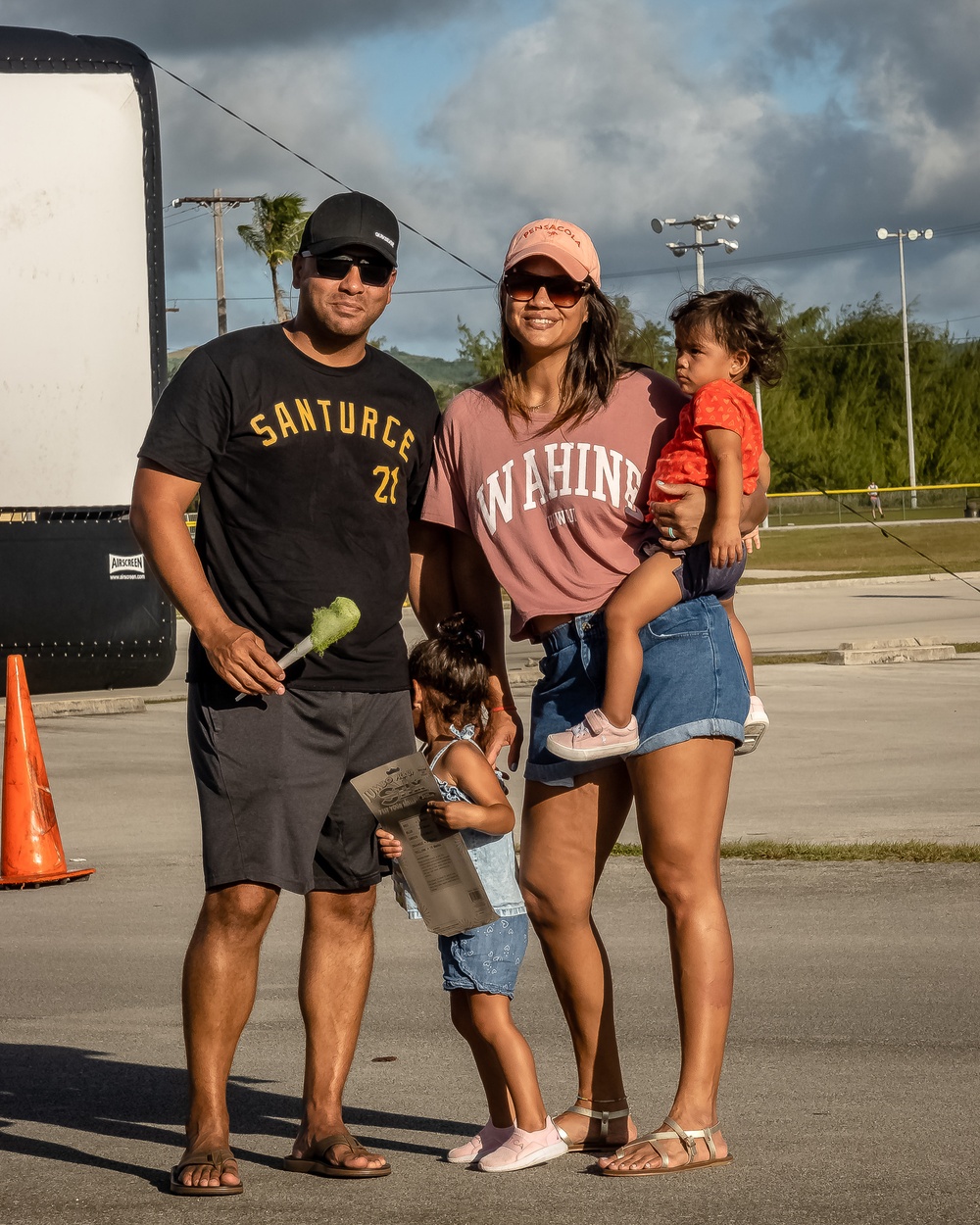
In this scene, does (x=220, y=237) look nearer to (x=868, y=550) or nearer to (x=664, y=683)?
(x=868, y=550)

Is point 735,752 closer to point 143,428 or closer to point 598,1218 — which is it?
point 598,1218

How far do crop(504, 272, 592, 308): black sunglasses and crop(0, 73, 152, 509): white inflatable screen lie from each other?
386 cm

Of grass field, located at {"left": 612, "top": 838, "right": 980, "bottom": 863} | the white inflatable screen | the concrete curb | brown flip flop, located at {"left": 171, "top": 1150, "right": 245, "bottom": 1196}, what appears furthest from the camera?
the concrete curb

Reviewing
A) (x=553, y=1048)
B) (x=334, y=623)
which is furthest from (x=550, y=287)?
(x=553, y=1048)

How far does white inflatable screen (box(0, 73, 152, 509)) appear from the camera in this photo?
24.5 ft

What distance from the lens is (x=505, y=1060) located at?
4.05m

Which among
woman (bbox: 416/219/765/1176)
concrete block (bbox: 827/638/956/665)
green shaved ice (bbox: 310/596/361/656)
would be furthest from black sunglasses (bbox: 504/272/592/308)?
concrete block (bbox: 827/638/956/665)

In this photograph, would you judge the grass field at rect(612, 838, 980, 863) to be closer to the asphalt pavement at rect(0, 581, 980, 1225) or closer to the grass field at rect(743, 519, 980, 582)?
the asphalt pavement at rect(0, 581, 980, 1225)

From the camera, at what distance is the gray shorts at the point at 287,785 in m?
3.97

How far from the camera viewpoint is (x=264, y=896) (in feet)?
13.1

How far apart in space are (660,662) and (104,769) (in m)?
8.12

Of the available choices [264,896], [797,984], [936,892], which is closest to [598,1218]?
[264,896]

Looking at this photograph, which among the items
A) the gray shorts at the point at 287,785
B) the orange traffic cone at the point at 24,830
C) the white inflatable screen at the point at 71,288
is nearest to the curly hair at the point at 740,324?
the gray shorts at the point at 287,785

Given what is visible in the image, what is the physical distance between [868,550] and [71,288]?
38711mm
